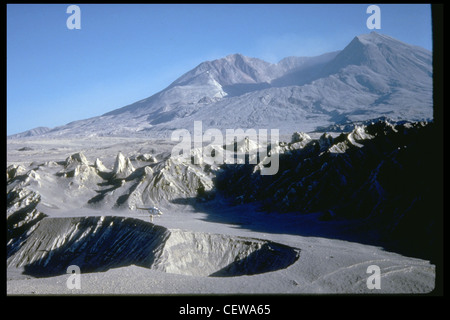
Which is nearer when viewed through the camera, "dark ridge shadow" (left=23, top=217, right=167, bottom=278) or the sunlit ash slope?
"dark ridge shadow" (left=23, top=217, right=167, bottom=278)

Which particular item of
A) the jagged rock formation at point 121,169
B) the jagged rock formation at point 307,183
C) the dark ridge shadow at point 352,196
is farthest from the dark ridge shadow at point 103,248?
the jagged rock formation at point 121,169

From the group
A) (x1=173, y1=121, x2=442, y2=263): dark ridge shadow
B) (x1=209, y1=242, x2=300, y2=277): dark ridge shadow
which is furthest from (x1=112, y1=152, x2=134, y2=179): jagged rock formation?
(x1=209, y1=242, x2=300, y2=277): dark ridge shadow

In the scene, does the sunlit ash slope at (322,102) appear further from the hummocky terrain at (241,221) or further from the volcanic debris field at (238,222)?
the volcanic debris field at (238,222)

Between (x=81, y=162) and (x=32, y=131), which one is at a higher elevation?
(x=32, y=131)

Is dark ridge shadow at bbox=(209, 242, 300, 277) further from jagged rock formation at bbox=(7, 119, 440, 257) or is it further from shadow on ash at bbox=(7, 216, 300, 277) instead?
jagged rock formation at bbox=(7, 119, 440, 257)

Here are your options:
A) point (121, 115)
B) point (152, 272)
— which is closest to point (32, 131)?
point (121, 115)
